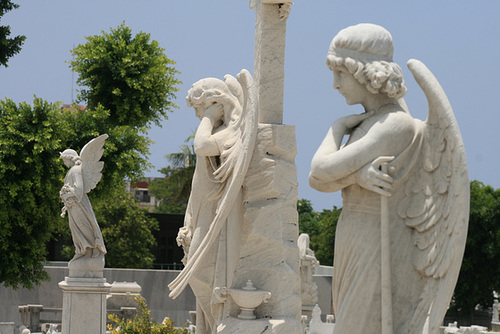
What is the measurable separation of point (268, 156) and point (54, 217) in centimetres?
1209

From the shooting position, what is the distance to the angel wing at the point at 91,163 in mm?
14289

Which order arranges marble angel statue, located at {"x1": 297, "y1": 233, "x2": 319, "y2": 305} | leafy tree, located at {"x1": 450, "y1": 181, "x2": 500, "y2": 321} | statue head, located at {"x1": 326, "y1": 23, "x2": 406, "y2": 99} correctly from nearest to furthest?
1. statue head, located at {"x1": 326, "y1": 23, "x2": 406, "y2": 99}
2. marble angel statue, located at {"x1": 297, "y1": 233, "x2": 319, "y2": 305}
3. leafy tree, located at {"x1": 450, "y1": 181, "x2": 500, "y2": 321}

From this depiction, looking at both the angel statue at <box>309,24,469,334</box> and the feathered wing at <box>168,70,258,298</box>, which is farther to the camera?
the feathered wing at <box>168,70,258,298</box>

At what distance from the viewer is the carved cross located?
9.19 m

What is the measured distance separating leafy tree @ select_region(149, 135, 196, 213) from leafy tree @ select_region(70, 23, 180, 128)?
16.5m

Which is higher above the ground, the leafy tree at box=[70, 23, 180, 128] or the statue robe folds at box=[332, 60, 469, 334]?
the leafy tree at box=[70, 23, 180, 128]

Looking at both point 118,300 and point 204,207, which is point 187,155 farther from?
point 204,207

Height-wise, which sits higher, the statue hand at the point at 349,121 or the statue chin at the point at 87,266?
the statue hand at the point at 349,121

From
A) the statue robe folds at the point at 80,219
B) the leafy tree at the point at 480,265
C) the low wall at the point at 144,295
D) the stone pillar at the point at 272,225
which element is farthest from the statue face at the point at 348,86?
the leafy tree at the point at 480,265

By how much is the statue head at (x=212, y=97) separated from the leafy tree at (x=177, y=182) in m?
28.9

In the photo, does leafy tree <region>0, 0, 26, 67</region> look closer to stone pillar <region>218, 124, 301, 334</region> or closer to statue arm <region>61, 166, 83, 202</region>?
statue arm <region>61, 166, 83, 202</region>

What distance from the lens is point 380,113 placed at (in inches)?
186

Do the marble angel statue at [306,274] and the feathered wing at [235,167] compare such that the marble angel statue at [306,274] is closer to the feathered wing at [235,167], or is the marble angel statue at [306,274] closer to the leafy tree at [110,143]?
the leafy tree at [110,143]

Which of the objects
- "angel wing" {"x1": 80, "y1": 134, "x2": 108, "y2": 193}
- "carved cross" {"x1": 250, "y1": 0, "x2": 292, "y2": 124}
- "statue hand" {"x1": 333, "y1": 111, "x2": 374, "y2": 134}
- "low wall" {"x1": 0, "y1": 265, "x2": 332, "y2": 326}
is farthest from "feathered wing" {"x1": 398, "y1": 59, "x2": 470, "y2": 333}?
"low wall" {"x1": 0, "y1": 265, "x2": 332, "y2": 326}
